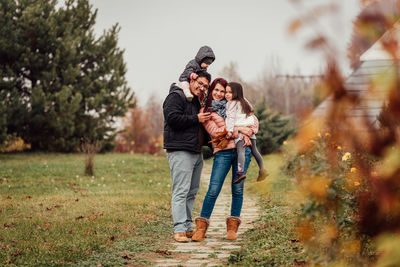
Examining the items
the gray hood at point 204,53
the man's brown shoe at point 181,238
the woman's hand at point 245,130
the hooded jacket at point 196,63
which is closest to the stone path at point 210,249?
the man's brown shoe at point 181,238

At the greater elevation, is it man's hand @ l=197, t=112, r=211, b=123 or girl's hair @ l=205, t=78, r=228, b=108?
girl's hair @ l=205, t=78, r=228, b=108

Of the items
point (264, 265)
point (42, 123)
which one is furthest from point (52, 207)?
point (42, 123)

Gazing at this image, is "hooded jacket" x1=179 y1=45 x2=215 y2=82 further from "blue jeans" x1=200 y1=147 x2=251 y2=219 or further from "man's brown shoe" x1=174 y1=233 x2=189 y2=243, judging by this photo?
"man's brown shoe" x1=174 y1=233 x2=189 y2=243

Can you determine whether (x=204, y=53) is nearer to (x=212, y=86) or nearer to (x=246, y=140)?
(x=212, y=86)

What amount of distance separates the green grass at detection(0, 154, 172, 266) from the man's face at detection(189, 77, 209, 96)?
1.87 meters

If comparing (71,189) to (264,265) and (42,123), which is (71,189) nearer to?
(264,265)

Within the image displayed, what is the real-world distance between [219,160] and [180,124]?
25.0 inches

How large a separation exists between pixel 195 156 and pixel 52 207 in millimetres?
3715

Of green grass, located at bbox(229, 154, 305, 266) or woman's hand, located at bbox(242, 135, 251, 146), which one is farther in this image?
woman's hand, located at bbox(242, 135, 251, 146)

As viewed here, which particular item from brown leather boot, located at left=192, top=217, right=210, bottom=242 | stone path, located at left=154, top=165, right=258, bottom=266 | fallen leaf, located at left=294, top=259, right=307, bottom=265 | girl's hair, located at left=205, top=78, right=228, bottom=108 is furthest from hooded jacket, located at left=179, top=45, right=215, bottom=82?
fallen leaf, located at left=294, top=259, right=307, bottom=265

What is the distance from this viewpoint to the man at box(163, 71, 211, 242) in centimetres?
548

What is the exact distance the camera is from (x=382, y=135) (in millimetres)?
2176

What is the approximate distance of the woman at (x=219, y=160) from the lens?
554 cm

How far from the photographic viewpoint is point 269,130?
20.8 m
